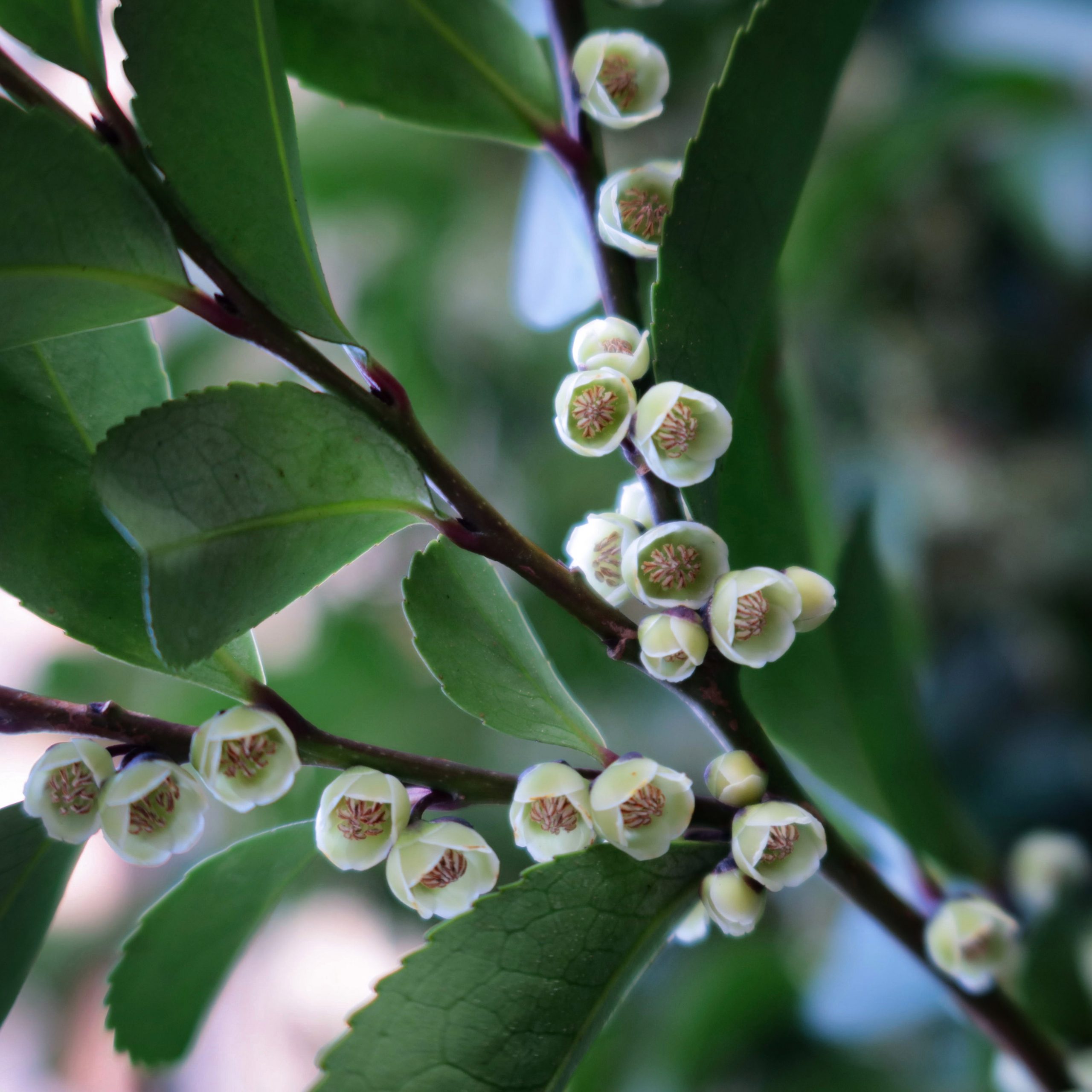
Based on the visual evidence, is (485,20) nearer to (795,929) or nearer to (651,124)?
(651,124)

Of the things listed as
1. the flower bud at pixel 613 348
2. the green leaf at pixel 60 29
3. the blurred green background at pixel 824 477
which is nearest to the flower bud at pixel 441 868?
the flower bud at pixel 613 348

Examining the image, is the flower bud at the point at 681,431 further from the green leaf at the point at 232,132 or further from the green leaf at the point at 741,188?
the green leaf at the point at 232,132

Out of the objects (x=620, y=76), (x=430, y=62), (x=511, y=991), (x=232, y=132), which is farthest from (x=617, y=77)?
(x=511, y=991)

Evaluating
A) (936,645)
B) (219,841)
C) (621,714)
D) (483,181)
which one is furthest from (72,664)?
(936,645)

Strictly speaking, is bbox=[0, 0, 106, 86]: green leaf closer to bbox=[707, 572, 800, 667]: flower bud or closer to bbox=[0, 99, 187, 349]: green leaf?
bbox=[0, 99, 187, 349]: green leaf

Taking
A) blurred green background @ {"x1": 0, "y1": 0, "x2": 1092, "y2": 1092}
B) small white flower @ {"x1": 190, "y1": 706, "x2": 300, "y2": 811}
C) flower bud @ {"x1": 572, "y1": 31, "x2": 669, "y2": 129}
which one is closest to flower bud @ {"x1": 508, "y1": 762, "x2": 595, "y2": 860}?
small white flower @ {"x1": 190, "y1": 706, "x2": 300, "y2": 811}

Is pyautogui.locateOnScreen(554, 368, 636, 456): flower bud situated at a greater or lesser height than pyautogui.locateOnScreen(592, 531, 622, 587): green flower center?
greater
